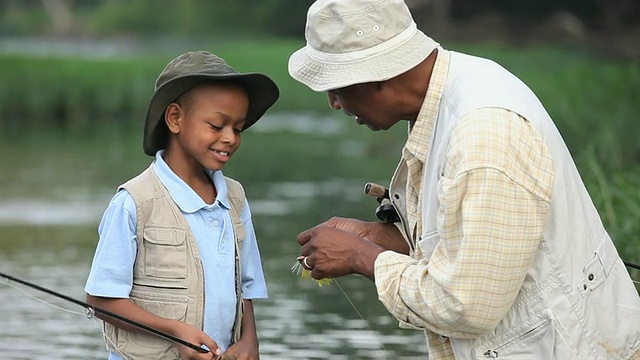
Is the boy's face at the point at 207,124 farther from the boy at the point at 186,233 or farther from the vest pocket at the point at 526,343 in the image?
the vest pocket at the point at 526,343

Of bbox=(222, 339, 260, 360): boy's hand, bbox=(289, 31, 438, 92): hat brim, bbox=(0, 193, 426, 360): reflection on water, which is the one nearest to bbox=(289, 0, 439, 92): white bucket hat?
bbox=(289, 31, 438, 92): hat brim

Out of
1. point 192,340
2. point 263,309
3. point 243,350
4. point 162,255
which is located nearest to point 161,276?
point 162,255

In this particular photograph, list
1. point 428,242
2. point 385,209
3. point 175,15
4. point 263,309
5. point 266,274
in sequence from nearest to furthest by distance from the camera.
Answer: point 428,242 < point 385,209 < point 263,309 < point 266,274 < point 175,15

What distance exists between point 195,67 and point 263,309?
12.6ft

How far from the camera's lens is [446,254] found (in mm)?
3227

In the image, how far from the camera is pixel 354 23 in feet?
10.8

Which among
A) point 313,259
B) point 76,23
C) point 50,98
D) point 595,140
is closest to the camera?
point 313,259

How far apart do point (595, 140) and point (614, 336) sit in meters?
7.53

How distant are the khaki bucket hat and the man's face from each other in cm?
35

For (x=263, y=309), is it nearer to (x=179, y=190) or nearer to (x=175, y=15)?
(x=179, y=190)

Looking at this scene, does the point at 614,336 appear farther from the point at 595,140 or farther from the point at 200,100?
the point at 595,140

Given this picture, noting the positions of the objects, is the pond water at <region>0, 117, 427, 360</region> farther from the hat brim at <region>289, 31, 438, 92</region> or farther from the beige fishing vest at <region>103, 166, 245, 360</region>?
the hat brim at <region>289, 31, 438, 92</region>

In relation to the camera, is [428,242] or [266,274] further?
[266,274]

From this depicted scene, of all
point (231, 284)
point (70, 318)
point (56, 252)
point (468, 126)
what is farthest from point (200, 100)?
point (56, 252)
